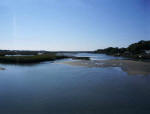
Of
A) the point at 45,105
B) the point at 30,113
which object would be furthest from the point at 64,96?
the point at 30,113

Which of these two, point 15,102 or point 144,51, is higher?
point 144,51

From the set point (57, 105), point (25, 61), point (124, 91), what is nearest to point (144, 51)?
point (25, 61)

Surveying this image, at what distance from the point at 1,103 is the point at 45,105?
2227 millimetres

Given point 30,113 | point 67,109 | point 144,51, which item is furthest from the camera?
point 144,51

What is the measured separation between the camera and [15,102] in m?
6.11

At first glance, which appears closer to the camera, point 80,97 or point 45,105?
point 45,105

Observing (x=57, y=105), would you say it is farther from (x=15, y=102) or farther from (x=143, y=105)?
(x=143, y=105)

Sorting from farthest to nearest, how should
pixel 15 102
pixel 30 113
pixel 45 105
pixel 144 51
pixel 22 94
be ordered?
1. pixel 144 51
2. pixel 22 94
3. pixel 15 102
4. pixel 45 105
5. pixel 30 113

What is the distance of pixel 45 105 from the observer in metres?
5.73

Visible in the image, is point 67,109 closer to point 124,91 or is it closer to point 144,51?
point 124,91

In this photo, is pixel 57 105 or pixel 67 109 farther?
pixel 57 105

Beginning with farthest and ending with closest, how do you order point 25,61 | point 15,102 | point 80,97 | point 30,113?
point 25,61 < point 80,97 < point 15,102 < point 30,113

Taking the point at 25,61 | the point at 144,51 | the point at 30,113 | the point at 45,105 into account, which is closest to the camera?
the point at 30,113

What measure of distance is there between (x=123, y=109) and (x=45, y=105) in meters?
3.48
